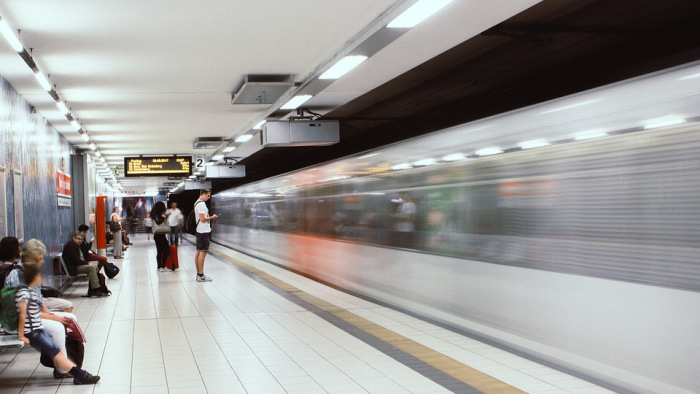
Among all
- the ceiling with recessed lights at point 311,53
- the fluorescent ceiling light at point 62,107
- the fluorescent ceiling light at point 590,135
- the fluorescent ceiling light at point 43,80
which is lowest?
the fluorescent ceiling light at point 590,135

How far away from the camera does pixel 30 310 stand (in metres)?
4.84

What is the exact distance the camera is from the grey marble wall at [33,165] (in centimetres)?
750

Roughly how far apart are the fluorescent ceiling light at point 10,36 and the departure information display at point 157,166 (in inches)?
426

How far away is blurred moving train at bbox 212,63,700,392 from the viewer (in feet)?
12.9

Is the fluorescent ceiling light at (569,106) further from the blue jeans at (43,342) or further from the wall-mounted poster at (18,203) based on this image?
the wall-mounted poster at (18,203)

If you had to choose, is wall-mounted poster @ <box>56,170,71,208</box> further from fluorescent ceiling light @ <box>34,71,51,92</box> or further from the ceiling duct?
the ceiling duct

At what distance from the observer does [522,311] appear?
5.43 meters

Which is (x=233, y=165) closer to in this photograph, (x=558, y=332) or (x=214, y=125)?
(x=214, y=125)

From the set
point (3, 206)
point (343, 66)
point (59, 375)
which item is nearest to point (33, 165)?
point (3, 206)

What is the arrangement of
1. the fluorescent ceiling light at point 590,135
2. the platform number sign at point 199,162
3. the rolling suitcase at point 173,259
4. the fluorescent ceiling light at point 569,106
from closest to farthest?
the fluorescent ceiling light at point 590,135 < the fluorescent ceiling light at point 569,106 < the rolling suitcase at point 173,259 < the platform number sign at point 199,162

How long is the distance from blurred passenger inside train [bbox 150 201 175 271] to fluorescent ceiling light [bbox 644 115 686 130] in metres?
11.3

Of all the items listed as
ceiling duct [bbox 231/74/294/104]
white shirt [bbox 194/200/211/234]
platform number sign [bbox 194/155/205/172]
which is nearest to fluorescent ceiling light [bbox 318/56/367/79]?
ceiling duct [bbox 231/74/294/104]

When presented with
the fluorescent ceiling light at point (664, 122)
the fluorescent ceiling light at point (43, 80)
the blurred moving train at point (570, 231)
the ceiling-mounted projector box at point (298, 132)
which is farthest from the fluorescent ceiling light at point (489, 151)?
the ceiling-mounted projector box at point (298, 132)

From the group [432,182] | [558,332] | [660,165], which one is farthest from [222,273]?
[660,165]
